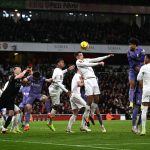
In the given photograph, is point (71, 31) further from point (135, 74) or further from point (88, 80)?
point (135, 74)

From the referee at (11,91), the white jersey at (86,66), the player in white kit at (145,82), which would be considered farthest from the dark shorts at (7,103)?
the player in white kit at (145,82)

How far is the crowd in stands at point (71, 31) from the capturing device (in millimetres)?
56562

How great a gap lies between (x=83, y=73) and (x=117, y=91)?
109ft

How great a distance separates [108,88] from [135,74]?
1373 inches

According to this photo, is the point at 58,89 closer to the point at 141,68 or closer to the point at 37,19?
the point at 141,68

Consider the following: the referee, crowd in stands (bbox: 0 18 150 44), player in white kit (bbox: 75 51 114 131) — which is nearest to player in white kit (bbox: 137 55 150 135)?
player in white kit (bbox: 75 51 114 131)

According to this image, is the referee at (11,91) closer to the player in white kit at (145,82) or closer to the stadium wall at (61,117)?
the player in white kit at (145,82)

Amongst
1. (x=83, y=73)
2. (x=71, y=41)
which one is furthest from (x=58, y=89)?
(x=71, y=41)

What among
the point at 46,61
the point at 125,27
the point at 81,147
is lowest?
the point at 81,147

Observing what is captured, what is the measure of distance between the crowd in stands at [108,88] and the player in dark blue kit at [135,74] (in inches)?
1045

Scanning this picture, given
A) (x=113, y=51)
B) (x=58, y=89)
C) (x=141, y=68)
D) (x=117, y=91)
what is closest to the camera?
(x=141, y=68)

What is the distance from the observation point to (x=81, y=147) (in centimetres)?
1405

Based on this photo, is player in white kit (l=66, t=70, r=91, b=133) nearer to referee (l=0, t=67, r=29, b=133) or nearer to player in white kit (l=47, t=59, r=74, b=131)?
player in white kit (l=47, t=59, r=74, b=131)

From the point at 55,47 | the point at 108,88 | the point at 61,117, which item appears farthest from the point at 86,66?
the point at 55,47
